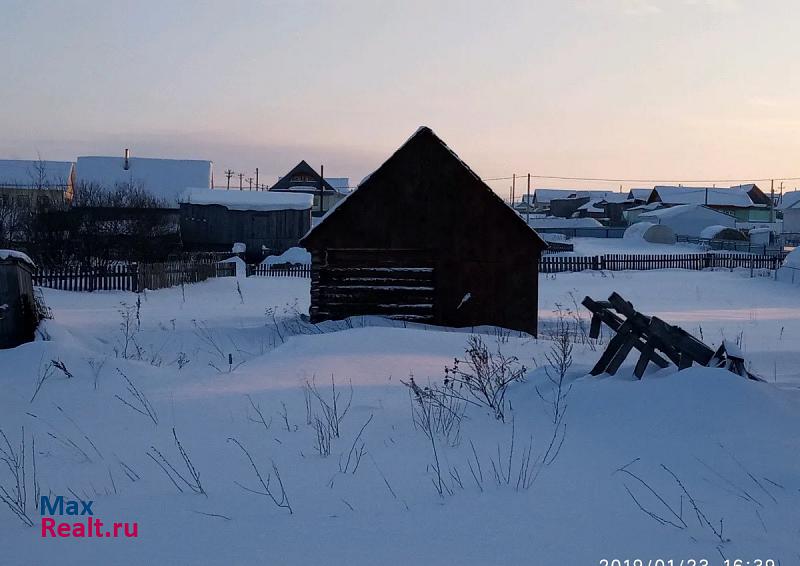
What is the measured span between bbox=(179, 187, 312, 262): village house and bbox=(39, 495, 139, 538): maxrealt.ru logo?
1610 inches

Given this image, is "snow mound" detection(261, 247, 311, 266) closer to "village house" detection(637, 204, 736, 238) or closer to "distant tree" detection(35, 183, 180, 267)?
"distant tree" detection(35, 183, 180, 267)

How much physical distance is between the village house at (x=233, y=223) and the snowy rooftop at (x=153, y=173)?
9.83m

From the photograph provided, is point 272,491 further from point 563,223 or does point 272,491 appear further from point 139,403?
point 563,223

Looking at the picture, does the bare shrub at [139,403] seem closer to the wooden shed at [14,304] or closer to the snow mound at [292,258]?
the wooden shed at [14,304]

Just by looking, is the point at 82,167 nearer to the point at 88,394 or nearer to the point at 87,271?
the point at 87,271

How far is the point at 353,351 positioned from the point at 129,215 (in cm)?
2818

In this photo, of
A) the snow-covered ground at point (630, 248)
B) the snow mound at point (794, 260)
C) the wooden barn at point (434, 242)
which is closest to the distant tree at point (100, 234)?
the wooden barn at point (434, 242)

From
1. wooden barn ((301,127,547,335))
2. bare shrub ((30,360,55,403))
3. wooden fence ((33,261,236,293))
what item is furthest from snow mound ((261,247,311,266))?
bare shrub ((30,360,55,403))

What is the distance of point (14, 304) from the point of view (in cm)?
1180

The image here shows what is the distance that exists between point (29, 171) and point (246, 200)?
61.1ft

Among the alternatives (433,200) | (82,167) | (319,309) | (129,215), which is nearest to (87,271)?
(129,215)

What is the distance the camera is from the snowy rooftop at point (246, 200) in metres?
45.2

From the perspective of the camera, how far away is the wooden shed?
458 inches

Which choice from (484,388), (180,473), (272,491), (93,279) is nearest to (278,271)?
(93,279)
